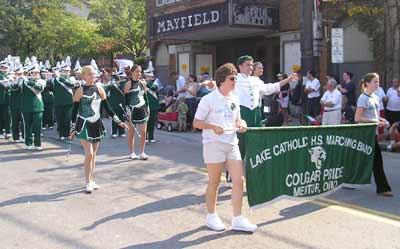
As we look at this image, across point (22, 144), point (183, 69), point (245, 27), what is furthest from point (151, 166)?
point (183, 69)

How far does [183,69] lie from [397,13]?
1345 cm

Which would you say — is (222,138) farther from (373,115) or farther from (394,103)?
(394,103)

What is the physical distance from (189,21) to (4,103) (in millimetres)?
8320

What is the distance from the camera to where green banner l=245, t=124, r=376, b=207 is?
20.6ft

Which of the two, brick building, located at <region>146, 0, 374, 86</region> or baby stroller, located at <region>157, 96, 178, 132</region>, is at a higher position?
brick building, located at <region>146, 0, 374, 86</region>

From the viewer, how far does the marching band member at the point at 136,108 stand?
430 inches

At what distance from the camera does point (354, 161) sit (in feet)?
24.5

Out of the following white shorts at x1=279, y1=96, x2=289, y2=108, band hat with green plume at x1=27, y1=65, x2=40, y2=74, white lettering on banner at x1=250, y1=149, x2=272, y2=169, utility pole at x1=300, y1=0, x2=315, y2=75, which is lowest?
white lettering on banner at x1=250, y1=149, x2=272, y2=169

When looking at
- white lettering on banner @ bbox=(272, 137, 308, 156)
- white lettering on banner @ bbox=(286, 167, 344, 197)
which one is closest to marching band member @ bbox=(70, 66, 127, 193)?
white lettering on banner @ bbox=(272, 137, 308, 156)

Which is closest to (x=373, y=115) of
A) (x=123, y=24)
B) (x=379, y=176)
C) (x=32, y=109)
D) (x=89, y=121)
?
(x=379, y=176)

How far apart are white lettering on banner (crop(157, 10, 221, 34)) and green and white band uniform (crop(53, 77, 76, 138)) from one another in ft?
21.2

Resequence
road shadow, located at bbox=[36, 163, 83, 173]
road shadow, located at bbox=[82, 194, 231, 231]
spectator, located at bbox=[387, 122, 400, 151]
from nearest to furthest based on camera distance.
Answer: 1. road shadow, located at bbox=[82, 194, 231, 231]
2. road shadow, located at bbox=[36, 163, 83, 173]
3. spectator, located at bbox=[387, 122, 400, 151]

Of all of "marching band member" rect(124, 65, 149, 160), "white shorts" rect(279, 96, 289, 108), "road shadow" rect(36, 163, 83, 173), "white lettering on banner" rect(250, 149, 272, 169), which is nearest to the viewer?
"white lettering on banner" rect(250, 149, 272, 169)

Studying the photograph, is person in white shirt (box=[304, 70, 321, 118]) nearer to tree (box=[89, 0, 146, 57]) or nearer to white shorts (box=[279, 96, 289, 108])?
white shorts (box=[279, 96, 289, 108])
